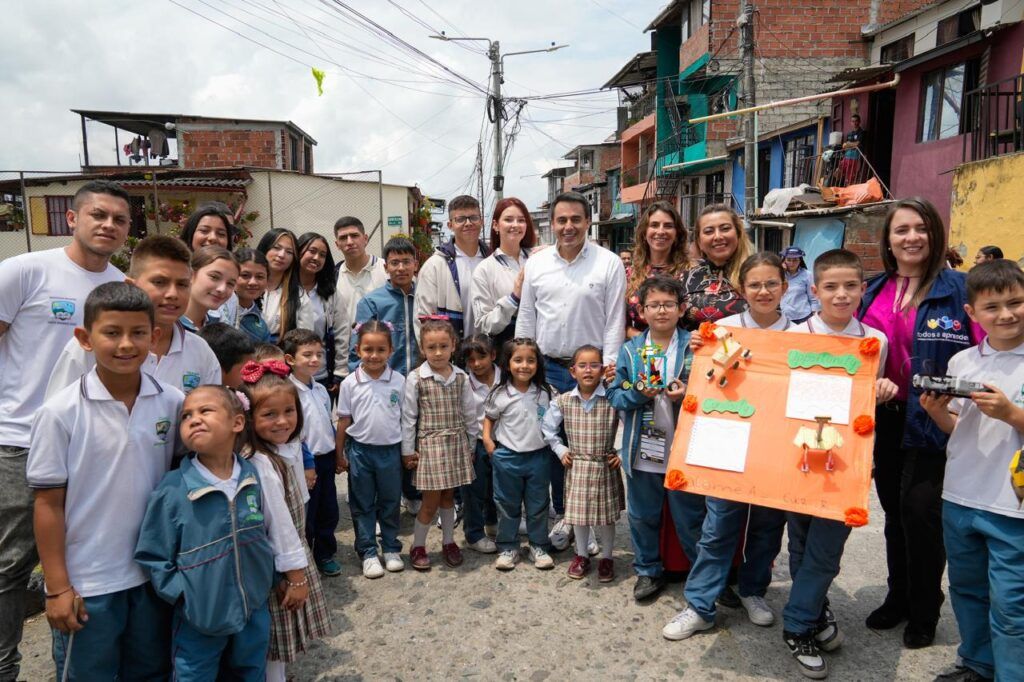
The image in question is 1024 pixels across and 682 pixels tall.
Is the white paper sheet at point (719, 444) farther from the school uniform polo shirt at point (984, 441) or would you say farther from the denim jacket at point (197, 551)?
the denim jacket at point (197, 551)

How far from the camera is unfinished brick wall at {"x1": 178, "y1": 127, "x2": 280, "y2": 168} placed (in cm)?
1964

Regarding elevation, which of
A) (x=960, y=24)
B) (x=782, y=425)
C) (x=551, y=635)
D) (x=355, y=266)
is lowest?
(x=551, y=635)

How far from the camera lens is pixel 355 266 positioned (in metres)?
5.20

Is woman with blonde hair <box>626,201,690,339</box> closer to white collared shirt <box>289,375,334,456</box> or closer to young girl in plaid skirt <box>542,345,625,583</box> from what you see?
young girl in plaid skirt <box>542,345,625,583</box>

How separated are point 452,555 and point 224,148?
19.3m

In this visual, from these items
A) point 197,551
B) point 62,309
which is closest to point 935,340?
point 197,551

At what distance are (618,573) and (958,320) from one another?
229 cm

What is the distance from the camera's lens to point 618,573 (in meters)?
3.98

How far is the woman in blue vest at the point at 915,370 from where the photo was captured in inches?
116

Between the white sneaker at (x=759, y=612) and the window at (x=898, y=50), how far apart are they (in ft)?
52.9

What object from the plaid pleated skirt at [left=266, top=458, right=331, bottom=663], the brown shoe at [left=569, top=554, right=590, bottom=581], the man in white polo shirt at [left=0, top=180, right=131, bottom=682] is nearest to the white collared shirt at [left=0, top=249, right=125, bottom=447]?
the man in white polo shirt at [left=0, top=180, right=131, bottom=682]

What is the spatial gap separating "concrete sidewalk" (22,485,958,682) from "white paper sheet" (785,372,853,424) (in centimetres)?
118

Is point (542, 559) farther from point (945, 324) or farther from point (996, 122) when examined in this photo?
point (996, 122)

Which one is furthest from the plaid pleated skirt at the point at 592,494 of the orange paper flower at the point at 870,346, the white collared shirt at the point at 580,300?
Result: the orange paper flower at the point at 870,346
